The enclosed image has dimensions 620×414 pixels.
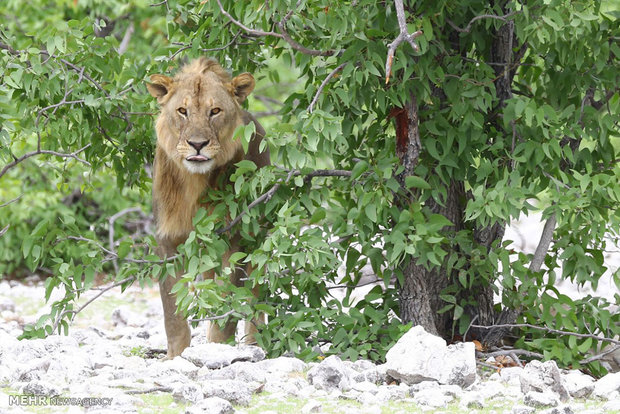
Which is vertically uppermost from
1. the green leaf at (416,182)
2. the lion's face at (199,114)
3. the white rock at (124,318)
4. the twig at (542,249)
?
the lion's face at (199,114)

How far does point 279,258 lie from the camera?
4.68 meters

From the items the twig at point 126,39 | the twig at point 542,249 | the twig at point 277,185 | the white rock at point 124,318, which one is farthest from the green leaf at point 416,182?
the twig at point 126,39

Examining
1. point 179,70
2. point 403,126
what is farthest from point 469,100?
point 179,70

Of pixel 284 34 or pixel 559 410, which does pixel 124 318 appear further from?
pixel 559 410

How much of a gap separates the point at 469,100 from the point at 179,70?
1.84 m

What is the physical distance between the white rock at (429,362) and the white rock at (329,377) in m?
0.25

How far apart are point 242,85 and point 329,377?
2.11 m

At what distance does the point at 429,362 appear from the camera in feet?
14.6

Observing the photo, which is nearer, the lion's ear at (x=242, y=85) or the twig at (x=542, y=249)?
the twig at (x=542, y=249)

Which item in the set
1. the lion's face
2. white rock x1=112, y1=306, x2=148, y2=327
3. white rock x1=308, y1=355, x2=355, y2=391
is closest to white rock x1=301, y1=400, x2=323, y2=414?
white rock x1=308, y1=355, x2=355, y2=391

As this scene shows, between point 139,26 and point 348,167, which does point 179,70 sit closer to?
point 348,167

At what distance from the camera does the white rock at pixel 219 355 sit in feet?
16.1

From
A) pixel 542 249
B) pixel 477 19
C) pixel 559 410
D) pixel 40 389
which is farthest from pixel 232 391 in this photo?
pixel 477 19

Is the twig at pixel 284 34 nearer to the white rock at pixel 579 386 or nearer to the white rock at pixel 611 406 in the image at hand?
the white rock at pixel 579 386
